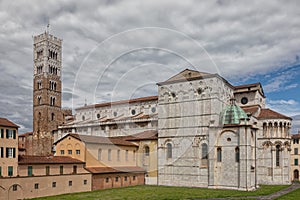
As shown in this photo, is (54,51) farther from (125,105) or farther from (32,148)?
(125,105)

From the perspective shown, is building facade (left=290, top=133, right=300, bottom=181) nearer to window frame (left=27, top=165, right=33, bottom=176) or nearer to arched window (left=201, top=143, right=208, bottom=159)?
arched window (left=201, top=143, right=208, bottom=159)

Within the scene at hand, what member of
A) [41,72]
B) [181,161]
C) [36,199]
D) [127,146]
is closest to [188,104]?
[181,161]

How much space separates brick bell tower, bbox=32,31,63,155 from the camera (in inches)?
2753

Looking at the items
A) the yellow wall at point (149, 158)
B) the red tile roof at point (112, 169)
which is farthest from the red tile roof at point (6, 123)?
the yellow wall at point (149, 158)

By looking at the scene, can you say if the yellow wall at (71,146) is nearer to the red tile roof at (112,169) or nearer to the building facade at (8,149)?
the red tile roof at (112,169)

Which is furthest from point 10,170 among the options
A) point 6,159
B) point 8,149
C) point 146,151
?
point 146,151

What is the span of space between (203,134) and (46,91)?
44158 mm

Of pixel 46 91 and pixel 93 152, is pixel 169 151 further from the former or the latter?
pixel 46 91

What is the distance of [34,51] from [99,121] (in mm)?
31621

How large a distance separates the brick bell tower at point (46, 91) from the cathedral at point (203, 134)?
50.7 ft

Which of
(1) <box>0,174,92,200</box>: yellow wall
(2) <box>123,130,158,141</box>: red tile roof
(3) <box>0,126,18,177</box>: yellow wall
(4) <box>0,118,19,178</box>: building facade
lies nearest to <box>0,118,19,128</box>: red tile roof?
(4) <box>0,118,19,178</box>: building facade

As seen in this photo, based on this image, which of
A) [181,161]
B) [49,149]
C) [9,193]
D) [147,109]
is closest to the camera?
[9,193]

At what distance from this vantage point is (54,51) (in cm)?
7650

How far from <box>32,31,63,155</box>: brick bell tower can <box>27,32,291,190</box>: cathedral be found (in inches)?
608
